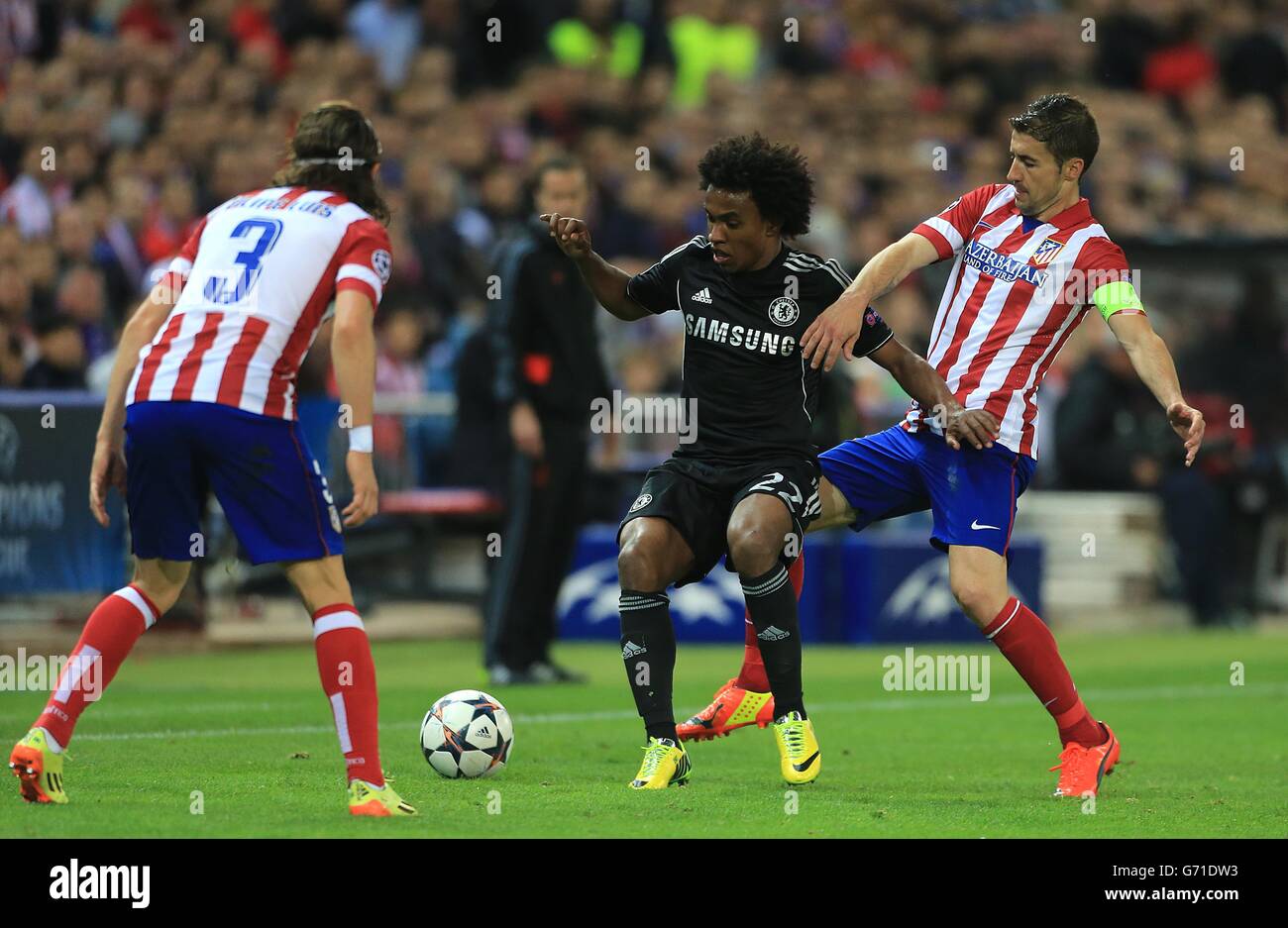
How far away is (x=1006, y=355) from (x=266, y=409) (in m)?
2.69

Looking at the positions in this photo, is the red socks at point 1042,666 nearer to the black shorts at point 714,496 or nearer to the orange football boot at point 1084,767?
the orange football boot at point 1084,767

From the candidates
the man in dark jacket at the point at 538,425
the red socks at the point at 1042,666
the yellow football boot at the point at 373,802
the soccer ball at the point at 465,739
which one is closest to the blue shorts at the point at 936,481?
the red socks at the point at 1042,666

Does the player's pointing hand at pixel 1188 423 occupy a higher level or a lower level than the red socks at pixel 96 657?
higher

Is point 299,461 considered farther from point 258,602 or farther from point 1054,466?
point 1054,466

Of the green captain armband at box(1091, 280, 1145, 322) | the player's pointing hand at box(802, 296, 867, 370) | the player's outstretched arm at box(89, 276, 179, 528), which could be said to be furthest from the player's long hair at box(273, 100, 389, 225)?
A: the green captain armband at box(1091, 280, 1145, 322)

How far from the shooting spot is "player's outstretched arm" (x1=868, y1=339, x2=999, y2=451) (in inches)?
267

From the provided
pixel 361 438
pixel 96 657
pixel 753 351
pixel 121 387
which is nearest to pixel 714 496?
pixel 753 351

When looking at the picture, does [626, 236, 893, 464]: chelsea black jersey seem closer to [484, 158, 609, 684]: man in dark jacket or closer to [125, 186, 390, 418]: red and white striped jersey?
[125, 186, 390, 418]: red and white striped jersey

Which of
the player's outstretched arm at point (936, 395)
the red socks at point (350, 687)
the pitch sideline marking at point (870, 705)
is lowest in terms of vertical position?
the pitch sideline marking at point (870, 705)

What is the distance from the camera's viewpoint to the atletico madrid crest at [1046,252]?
6887 mm

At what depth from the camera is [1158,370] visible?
6527 mm

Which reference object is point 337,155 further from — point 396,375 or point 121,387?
point 396,375

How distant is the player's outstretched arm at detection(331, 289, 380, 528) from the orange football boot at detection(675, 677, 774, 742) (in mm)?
2091
